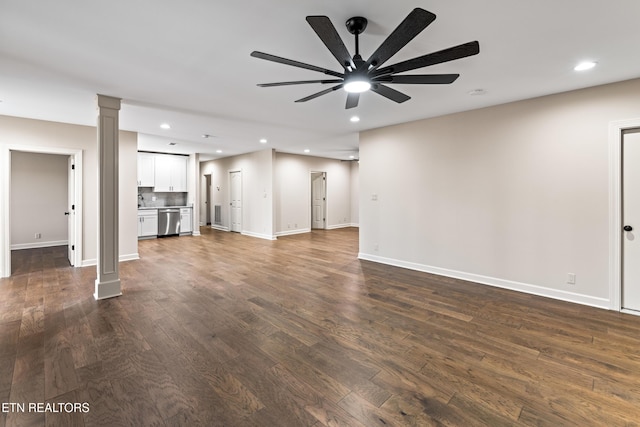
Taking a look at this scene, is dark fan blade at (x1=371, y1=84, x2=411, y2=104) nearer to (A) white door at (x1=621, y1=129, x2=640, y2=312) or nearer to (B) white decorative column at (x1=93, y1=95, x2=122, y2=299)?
(A) white door at (x1=621, y1=129, x2=640, y2=312)

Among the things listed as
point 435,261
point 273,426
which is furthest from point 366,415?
point 435,261

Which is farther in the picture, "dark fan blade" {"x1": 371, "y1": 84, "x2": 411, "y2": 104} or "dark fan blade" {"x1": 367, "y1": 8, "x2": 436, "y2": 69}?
"dark fan blade" {"x1": 371, "y1": 84, "x2": 411, "y2": 104}

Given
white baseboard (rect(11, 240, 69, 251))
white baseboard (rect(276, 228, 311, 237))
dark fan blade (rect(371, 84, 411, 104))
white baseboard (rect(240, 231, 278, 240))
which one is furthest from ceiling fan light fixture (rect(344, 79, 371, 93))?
white baseboard (rect(11, 240, 69, 251))

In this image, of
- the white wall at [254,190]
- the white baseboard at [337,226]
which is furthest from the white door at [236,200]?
the white baseboard at [337,226]

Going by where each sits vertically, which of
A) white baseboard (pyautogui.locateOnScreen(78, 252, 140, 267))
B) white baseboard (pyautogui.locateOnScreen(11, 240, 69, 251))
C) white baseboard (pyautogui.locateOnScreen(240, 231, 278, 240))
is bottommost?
white baseboard (pyautogui.locateOnScreen(78, 252, 140, 267))

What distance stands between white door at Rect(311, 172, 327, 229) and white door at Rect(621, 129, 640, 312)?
7904 mm

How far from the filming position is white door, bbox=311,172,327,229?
10523mm

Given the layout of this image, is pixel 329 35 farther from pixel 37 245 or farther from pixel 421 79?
pixel 37 245

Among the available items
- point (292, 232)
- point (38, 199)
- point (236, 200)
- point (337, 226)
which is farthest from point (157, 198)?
point (337, 226)

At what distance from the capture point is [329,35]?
5.90 ft

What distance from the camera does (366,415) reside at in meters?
1.77

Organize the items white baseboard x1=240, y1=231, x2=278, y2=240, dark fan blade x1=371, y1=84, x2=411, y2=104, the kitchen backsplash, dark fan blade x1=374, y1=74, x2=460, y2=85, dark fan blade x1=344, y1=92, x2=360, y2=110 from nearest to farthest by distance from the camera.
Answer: dark fan blade x1=374, y1=74, x2=460, y2=85, dark fan blade x1=371, y1=84, x2=411, y2=104, dark fan blade x1=344, y1=92, x2=360, y2=110, white baseboard x1=240, y1=231, x2=278, y2=240, the kitchen backsplash

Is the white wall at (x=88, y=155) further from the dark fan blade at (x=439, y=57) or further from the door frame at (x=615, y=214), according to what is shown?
the door frame at (x=615, y=214)

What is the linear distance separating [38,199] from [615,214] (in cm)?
1082
